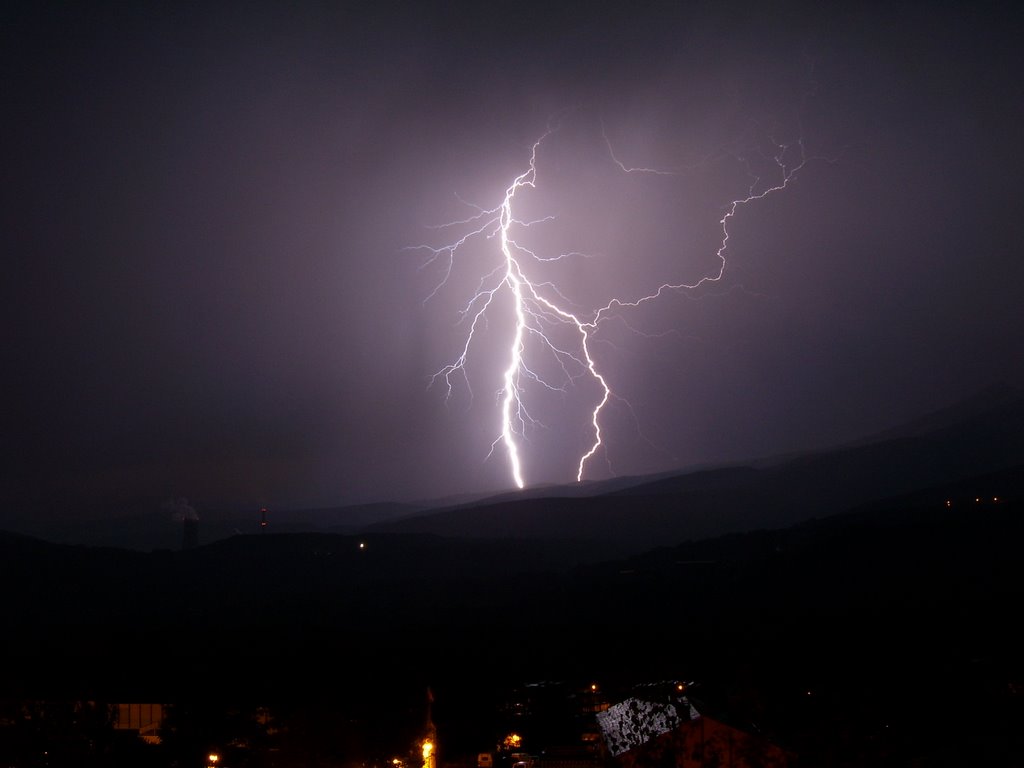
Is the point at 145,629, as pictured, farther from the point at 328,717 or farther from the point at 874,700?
the point at 874,700

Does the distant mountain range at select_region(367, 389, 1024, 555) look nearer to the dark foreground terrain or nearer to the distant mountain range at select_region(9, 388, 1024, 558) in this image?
the distant mountain range at select_region(9, 388, 1024, 558)

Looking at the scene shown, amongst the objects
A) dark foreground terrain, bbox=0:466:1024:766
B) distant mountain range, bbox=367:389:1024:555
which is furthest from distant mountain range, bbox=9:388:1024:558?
dark foreground terrain, bbox=0:466:1024:766

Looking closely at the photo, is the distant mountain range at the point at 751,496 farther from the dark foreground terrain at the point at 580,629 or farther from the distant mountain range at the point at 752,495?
the dark foreground terrain at the point at 580,629

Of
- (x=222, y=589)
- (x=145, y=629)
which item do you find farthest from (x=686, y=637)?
(x=222, y=589)

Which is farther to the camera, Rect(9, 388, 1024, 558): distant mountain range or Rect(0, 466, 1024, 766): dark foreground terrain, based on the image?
Rect(9, 388, 1024, 558): distant mountain range

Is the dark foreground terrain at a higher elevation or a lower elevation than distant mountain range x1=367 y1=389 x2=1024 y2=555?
lower

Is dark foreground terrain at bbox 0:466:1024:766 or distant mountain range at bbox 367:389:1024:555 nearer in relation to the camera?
dark foreground terrain at bbox 0:466:1024:766

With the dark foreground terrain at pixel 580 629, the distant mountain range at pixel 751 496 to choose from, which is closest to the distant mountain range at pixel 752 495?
the distant mountain range at pixel 751 496

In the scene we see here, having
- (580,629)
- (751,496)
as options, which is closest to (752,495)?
(751,496)
